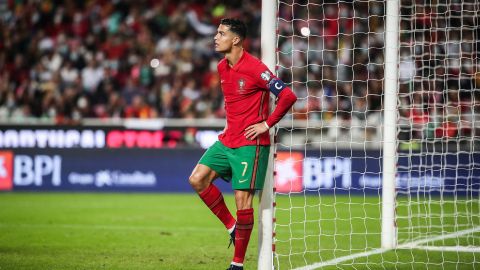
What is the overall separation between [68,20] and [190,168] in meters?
6.83

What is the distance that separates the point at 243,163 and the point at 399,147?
716cm

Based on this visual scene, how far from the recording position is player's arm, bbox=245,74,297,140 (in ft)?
22.6

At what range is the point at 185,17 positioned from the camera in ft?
67.7

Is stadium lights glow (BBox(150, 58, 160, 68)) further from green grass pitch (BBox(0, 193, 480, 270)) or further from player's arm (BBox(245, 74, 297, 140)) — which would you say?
player's arm (BBox(245, 74, 297, 140))

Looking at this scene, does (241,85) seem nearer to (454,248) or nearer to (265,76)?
(265,76)

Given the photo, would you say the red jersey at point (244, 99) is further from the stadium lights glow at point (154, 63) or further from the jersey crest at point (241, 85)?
the stadium lights glow at point (154, 63)

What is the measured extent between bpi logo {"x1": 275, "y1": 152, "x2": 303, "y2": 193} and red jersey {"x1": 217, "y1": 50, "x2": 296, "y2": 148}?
8.51 m

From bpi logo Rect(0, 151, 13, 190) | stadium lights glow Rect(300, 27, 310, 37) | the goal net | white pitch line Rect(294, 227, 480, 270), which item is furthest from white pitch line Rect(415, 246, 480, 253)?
bpi logo Rect(0, 151, 13, 190)

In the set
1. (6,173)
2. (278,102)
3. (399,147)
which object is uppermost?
(278,102)

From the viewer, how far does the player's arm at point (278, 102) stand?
6875mm

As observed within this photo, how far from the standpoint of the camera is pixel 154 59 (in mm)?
19422

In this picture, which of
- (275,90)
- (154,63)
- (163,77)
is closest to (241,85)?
(275,90)

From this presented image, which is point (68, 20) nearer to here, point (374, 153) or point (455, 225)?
point (374, 153)

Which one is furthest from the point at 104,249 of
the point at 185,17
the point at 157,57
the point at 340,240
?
the point at 185,17
